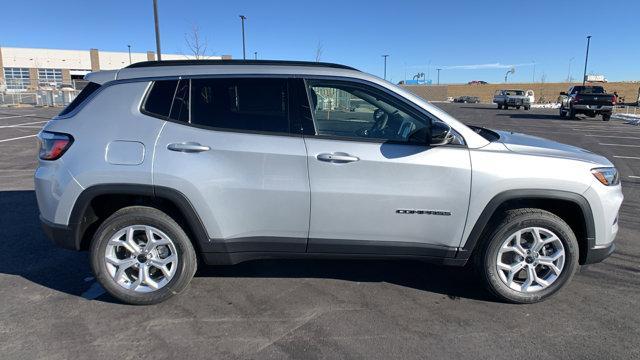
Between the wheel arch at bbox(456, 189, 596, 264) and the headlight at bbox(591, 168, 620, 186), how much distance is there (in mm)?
225

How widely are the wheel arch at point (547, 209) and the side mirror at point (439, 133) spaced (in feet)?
1.93

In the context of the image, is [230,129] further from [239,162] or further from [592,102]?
[592,102]

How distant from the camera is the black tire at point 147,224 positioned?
3.53 m

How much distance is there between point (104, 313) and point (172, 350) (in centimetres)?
83

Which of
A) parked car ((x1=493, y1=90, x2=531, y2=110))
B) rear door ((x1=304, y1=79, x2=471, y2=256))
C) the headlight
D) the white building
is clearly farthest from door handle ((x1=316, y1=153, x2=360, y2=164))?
the white building

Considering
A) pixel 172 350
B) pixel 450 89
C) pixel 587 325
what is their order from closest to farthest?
pixel 172 350 < pixel 587 325 < pixel 450 89

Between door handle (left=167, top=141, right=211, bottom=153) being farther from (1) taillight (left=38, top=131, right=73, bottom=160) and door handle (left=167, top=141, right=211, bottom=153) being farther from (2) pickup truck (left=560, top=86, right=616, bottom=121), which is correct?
(2) pickup truck (left=560, top=86, right=616, bottom=121)

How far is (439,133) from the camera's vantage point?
3.31 m

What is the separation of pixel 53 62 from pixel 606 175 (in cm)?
9536

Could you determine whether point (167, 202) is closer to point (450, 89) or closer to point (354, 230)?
point (354, 230)

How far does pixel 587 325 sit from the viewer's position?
338 cm

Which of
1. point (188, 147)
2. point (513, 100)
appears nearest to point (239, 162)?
point (188, 147)

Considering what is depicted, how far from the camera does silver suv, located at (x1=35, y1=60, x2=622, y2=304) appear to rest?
11.2 feet

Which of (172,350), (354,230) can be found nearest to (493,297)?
(354,230)
